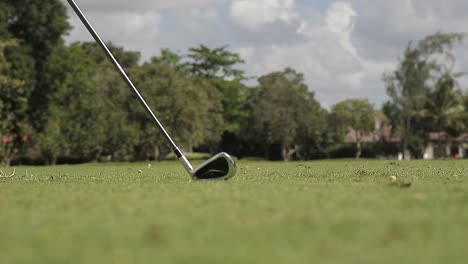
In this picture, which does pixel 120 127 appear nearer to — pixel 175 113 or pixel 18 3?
pixel 175 113

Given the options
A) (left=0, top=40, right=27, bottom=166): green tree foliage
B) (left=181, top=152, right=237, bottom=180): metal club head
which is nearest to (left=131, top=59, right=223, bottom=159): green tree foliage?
(left=0, top=40, right=27, bottom=166): green tree foliage

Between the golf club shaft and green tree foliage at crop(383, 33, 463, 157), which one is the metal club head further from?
green tree foliage at crop(383, 33, 463, 157)

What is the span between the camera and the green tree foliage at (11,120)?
168 feet

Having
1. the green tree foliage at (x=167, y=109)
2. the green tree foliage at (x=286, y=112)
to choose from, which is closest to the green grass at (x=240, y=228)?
the green tree foliage at (x=167, y=109)

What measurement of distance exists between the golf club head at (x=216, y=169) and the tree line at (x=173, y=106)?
35.7 m

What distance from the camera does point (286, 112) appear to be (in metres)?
81.3

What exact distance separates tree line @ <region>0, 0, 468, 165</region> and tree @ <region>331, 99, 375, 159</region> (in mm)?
123

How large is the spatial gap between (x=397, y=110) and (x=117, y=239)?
77.6 metres

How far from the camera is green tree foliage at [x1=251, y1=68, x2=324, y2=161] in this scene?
8156cm

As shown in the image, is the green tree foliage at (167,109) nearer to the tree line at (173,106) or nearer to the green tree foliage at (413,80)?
the tree line at (173,106)

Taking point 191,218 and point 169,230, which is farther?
point 191,218

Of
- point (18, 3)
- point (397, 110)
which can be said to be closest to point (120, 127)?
point (18, 3)

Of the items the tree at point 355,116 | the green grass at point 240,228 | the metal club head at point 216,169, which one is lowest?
the green grass at point 240,228

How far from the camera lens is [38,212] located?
25.1 ft
